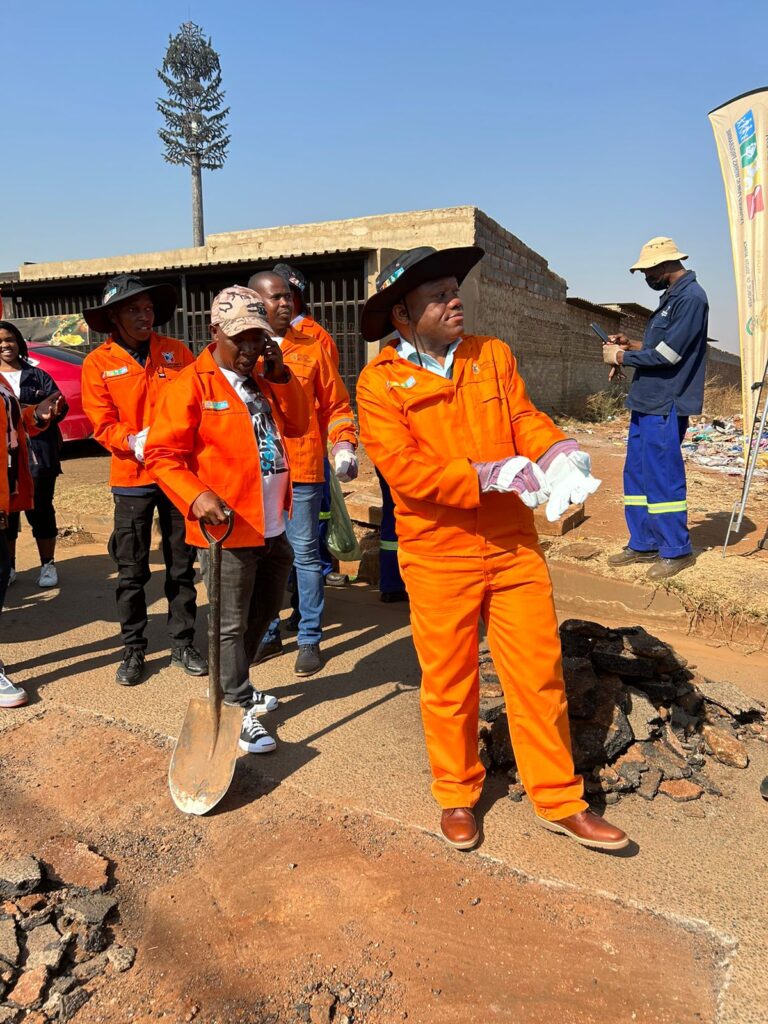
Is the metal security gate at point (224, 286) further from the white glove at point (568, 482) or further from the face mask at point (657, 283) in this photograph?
the white glove at point (568, 482)

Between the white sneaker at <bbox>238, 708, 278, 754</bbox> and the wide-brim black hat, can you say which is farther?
the white sneaker at <bbox>238, 708, 278, 754</bbox>

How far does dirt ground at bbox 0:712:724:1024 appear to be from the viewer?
2.04 m

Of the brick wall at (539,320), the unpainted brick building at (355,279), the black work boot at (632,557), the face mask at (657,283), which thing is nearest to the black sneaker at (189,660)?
the black work boot at (632,557)

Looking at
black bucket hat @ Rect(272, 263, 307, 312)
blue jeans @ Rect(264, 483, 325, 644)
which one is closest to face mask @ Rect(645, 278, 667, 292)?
black bucket hat @ Rect(272, 263, 307, 312)

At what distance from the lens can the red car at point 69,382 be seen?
32.9ft

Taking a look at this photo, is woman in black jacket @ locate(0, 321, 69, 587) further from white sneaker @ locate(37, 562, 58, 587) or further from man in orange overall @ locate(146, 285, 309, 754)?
man in orange overall @ locate(146, 285, 309, 754)

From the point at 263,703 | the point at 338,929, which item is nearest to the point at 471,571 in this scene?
the point at 338,929

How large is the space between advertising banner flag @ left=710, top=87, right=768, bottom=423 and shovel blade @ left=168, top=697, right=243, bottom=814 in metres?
4.66

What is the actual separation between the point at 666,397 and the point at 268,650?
129 inches

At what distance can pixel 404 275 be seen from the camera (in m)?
2.70

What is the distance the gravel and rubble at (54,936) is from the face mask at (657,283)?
507 centimetres

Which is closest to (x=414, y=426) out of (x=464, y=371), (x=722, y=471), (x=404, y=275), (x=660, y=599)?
(x=464, y=371)

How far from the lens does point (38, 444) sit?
233 inches

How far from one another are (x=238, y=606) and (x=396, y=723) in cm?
104
